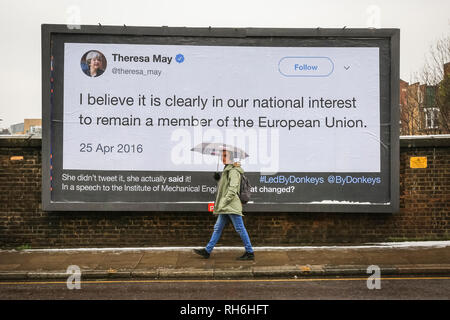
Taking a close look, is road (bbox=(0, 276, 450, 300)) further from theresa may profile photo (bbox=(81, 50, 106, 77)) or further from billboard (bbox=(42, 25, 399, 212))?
theresa may profile photo (bbox=(81, 50, 106, 77))

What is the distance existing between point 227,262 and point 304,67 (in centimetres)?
436

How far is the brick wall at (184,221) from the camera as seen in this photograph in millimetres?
9266

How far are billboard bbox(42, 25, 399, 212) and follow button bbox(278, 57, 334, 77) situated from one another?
0.02 m

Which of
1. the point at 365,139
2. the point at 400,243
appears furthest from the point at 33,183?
the point at 400,243

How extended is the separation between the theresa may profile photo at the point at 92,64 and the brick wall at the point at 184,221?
182 centimetres

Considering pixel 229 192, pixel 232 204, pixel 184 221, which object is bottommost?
pixel 184 221

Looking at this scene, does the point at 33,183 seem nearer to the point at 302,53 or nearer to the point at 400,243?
the point at 302,53

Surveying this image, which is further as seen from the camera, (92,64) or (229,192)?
(92,64)

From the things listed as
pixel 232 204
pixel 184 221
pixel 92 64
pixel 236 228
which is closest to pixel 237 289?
pixel 236 228

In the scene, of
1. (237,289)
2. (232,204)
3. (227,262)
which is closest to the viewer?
(237,289)

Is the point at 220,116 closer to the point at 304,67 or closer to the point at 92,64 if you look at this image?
the point at 304,67

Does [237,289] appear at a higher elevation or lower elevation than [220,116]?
lower

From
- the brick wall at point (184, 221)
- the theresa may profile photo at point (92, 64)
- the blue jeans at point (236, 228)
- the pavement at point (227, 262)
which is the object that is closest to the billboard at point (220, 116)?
the theresa may profile photo at point (92, 64)

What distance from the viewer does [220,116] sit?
366 inches
